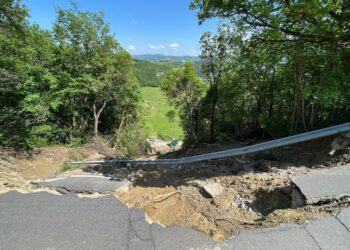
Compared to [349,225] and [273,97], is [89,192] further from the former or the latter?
[273,97]

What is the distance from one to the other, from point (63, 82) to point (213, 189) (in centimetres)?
1278

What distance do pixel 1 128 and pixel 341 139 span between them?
1188 cm

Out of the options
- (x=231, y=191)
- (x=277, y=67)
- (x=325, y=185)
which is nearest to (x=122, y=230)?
(x=231, y=191)

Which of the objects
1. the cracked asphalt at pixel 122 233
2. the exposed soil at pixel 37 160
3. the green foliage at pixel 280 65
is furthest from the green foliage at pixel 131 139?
the cracked asphalt at pixel 122 233

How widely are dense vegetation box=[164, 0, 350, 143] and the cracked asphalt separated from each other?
3448 mm

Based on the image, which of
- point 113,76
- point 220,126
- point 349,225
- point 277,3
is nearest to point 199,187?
point 349,225

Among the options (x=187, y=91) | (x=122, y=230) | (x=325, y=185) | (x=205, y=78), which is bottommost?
(x=122, y=230)

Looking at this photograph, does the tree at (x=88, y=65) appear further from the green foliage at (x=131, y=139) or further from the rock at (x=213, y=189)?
the rock at (x=213, y=189)

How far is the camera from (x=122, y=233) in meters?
3.27

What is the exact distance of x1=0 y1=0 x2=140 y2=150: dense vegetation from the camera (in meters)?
11.2

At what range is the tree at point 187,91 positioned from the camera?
1222 centimetres

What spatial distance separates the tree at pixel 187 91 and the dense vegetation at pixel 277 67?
0.86 m

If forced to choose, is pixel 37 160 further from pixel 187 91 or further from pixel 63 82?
pixel 187 91

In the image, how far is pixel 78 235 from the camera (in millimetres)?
3264
